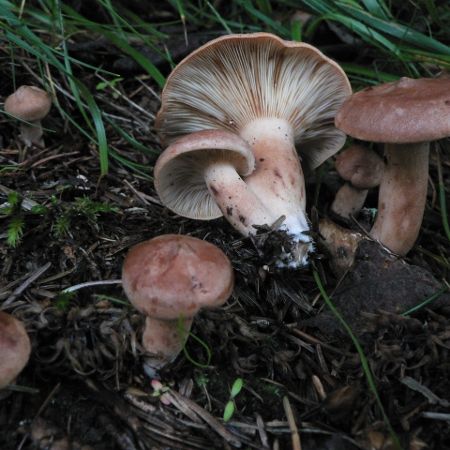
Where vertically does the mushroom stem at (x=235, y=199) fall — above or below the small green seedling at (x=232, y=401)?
above

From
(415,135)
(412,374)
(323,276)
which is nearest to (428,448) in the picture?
(412,374)

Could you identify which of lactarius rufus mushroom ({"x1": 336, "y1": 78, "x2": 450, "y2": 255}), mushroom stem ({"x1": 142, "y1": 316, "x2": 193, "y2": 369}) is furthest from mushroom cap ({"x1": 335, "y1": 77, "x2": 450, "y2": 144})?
mushroom stem ({"x1": 142, "y1": 316, "x2": 193, "y2": 369})

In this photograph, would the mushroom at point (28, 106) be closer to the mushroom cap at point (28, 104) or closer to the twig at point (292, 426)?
the mushroom cap at point (28, 104)

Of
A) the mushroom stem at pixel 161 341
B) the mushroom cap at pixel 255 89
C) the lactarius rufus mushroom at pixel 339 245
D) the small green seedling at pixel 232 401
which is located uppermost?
the mushroom cap at pixel 255 89

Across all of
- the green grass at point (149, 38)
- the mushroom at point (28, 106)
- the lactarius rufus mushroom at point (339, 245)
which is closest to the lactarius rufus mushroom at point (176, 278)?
the lactarius rufus mushroom at point (339, 245)

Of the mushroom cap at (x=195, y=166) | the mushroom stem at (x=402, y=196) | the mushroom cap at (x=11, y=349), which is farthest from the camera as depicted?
the mushroom stem at (x=402, y=196)

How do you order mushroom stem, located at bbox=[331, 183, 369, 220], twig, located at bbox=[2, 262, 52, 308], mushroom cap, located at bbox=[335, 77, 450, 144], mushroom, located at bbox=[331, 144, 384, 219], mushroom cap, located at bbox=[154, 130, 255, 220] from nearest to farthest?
mushroom cap, located at bbox=[335, 77, 450, 144] → twig, located at bbox=[2, 262, 52, 308] → mushroom cap, located at bbox=[154, 130, 255, 220] → mushroom, located at bbox=[331, 144, 384, 219] → mushroom stem, located at bbox=[331, 183, 369, 220]

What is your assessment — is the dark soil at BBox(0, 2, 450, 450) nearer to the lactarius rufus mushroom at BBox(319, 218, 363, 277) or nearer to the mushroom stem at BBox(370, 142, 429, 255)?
the lactarius rufus mushroom at BBox(319, 218, 363, 277)
